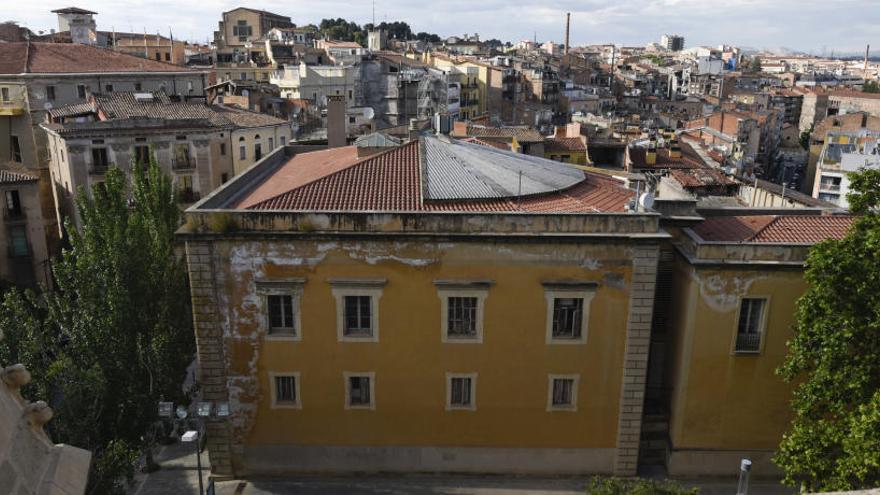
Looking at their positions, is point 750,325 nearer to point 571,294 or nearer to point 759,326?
point 759,326

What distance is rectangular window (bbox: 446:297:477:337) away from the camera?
20203 mm

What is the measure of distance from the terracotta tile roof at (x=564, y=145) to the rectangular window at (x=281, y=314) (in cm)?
3353

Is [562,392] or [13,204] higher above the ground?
[13,204]

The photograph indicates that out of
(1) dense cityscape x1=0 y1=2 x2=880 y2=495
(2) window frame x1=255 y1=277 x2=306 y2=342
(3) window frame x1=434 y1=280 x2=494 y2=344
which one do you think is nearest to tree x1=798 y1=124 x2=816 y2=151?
(1) dense cityscape x1=0 y1=2 x2=880 y2=495

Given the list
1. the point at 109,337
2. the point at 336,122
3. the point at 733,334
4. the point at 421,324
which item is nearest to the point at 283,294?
the point at 421,324

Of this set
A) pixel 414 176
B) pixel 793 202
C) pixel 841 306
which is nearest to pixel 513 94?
pixel 793 202

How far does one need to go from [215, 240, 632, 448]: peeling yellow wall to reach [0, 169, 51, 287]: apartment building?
70.0ft

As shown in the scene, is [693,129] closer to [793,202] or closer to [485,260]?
[793,202]

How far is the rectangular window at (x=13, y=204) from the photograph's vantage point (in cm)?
3531

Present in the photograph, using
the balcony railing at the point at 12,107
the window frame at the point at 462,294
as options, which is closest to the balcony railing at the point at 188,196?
the balcony railing at the point at 12,107

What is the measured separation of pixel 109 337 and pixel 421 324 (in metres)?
9.25

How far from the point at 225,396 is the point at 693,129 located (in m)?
64.5

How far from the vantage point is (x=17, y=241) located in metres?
35.9

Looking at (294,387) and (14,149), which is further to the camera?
(14,149)
